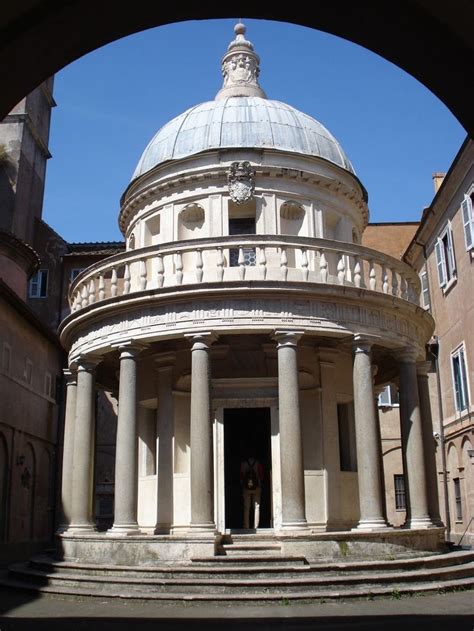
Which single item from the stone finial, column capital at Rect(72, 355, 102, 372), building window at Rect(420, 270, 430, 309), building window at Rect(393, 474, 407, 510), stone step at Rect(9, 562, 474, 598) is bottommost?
stone step at Rect(9, 562, 474, 598)

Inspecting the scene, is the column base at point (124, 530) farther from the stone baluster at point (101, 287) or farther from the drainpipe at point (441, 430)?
the drainpipe at point (441, 430)

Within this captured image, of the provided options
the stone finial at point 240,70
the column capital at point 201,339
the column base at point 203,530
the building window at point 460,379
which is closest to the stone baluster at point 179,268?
the column capital at point 201,339

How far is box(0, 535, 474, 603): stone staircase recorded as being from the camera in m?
13.8

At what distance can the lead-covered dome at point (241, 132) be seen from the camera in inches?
860

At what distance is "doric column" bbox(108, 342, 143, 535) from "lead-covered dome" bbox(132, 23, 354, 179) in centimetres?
730

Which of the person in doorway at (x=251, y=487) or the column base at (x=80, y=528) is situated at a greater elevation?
the person in doorway at (x=251, y=487)

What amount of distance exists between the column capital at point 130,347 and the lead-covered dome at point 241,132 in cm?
677

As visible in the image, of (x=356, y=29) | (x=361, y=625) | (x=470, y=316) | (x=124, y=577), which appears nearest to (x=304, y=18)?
(x=356, y=29)

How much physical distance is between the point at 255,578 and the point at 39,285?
84.4 feet

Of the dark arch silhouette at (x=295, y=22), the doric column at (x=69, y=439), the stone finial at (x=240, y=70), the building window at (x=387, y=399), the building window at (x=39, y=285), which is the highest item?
the stone finial at (x=240, y=70)

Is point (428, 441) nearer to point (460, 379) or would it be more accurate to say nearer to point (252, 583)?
point (460, 379)

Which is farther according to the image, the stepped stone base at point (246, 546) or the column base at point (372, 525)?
the column base at point (372, 525)

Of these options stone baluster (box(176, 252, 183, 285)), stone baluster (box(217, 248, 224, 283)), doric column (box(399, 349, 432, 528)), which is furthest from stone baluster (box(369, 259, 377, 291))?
stone baluster (box(176, 252, 183, 285))

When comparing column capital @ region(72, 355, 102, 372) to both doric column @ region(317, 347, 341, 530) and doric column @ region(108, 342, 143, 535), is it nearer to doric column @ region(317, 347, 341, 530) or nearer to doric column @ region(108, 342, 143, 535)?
doric column @ region(108, 342, 143, 535)
